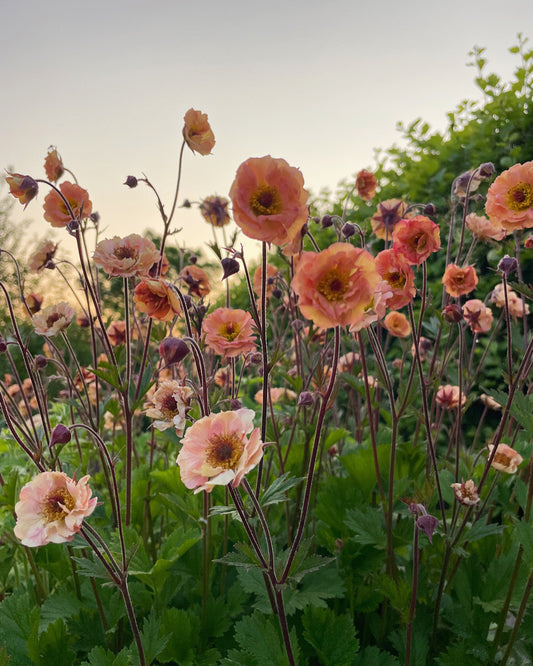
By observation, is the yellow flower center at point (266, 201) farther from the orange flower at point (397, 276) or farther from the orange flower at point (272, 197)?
the orange flower at point (397, 276)

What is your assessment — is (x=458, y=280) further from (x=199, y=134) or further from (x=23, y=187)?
(x=23, y=187)

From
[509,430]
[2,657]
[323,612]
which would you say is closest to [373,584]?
[323,612]

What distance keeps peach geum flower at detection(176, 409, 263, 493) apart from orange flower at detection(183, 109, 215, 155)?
2.80 feet

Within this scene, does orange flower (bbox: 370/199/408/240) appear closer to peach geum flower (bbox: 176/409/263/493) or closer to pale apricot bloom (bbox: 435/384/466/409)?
pale apricot bloom (bbox: 435/384/466/409)

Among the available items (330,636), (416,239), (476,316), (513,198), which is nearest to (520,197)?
(513,198)

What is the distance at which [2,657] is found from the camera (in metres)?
1.08

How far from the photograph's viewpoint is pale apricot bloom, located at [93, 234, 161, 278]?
1.20m

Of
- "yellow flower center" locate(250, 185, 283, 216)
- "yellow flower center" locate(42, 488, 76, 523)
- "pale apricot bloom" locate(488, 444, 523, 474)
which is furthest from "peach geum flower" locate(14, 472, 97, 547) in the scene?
"pale apricot bloom" locate(488, 444, 523, 474)

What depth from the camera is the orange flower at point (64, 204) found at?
1.50 meters

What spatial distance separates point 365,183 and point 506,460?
3.91 feet

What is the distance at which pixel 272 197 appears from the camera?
84cm

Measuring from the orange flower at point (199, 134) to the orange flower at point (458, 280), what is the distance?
73 centimetres

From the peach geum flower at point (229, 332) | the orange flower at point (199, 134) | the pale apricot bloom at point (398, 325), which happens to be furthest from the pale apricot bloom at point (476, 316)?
the orange flower at point (199, 134)

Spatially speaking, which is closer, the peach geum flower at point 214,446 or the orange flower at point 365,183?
the peach geum flower at point 214,446
